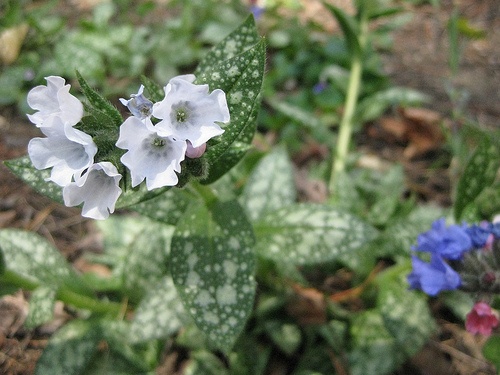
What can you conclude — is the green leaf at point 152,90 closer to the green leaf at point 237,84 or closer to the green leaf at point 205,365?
the green leaf at point 237,84

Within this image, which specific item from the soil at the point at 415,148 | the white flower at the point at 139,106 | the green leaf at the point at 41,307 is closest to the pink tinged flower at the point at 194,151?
the white flower at the point at 139,106

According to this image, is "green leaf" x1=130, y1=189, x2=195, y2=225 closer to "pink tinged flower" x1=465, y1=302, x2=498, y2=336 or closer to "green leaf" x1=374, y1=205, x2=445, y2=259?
"green leaf" x1=374, y1=205, x2=445, y2=259

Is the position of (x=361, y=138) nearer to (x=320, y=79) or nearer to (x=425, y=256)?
(x=320, y=79)

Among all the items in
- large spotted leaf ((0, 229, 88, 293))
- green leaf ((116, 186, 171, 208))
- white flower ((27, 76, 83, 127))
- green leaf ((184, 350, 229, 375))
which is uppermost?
white flower ((27, 76, 83, 127))

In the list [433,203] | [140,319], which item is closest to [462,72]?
[433,203]

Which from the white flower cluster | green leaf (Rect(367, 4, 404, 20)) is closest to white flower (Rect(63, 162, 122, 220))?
the white flower cluster

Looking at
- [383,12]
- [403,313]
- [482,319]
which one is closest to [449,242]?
[482,319]
